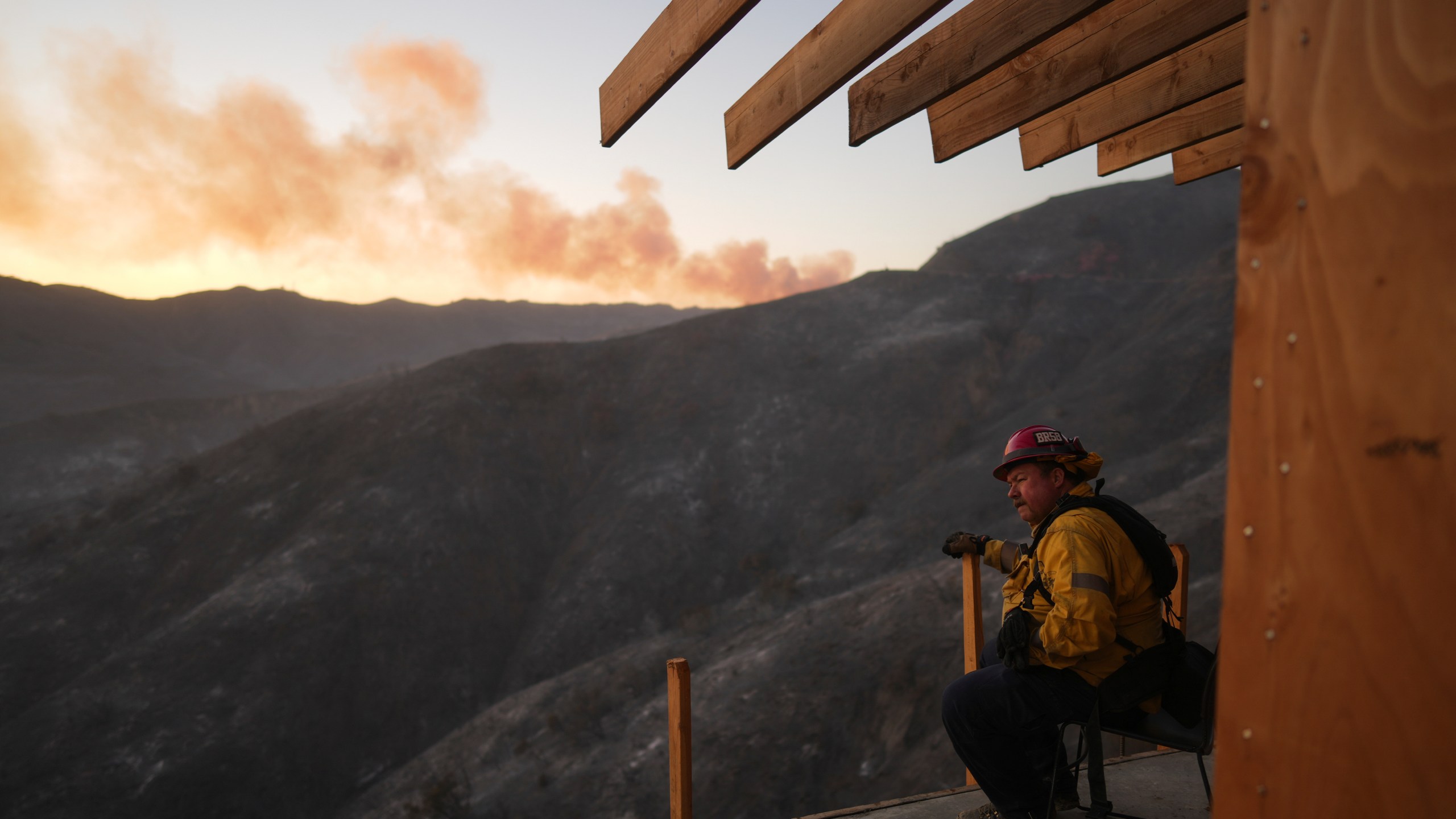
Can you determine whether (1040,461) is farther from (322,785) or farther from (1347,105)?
(322,785)

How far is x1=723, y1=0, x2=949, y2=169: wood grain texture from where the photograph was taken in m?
2.60

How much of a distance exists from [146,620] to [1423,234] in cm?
3087

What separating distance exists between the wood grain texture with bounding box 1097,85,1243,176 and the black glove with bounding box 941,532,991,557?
2491 millimetres

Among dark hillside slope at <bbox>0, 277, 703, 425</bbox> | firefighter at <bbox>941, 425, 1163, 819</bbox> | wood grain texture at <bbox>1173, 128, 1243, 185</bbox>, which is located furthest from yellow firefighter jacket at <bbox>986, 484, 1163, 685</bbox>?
dark hillside slope at <bbox>0, 277, 703, 425</bbox>

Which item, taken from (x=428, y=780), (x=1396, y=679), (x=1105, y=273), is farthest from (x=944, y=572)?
(x=1105, y=273)

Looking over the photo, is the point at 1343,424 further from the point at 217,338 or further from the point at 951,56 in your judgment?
the point at 217,338

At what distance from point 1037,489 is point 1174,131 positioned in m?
2.90

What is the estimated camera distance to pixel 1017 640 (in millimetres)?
2994

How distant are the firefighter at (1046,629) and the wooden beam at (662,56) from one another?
1.84 meters

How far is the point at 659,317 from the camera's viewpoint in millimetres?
130625

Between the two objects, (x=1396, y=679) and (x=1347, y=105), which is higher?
(x=1347, y=105)

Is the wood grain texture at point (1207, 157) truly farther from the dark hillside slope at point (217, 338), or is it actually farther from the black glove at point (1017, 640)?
the dark hillside slope at point (217, 338)

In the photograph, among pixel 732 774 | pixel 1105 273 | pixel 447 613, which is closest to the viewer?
pixel 732 774

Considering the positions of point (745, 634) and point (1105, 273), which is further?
point (1105, 273)
